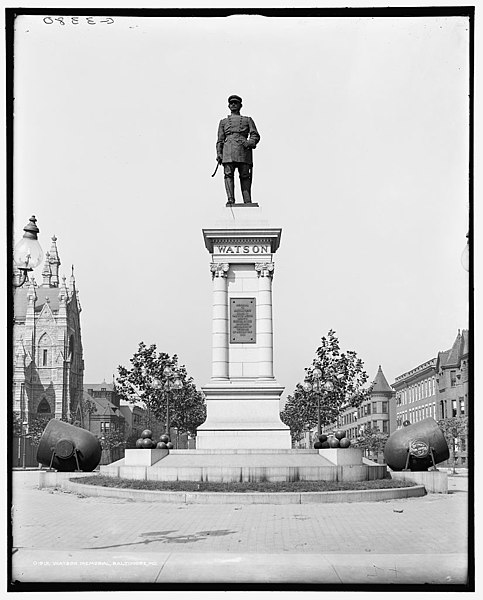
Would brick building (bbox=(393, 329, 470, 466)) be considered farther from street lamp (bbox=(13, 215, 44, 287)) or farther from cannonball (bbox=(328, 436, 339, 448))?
street lamp (bbox=(13, 215, 44, 287))

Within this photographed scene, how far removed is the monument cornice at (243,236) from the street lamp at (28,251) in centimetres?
1301

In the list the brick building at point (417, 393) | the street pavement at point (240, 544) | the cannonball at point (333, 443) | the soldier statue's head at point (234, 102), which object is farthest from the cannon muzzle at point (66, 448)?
the brick building at point (417, 393)

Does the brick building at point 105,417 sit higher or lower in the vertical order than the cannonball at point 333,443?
lower

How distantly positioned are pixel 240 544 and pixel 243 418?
1077cm

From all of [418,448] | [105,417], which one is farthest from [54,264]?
[418,448]

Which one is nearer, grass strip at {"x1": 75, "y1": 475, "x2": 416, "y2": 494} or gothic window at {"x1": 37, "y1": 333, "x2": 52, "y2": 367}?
grass strip at {"x1": 75, "y1": 475, "x2": 416, "y2": 494}

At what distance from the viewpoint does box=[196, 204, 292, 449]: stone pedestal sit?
21.5 m

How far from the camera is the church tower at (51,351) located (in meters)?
78.8

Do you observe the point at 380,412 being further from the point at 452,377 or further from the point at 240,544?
the point at 240,544

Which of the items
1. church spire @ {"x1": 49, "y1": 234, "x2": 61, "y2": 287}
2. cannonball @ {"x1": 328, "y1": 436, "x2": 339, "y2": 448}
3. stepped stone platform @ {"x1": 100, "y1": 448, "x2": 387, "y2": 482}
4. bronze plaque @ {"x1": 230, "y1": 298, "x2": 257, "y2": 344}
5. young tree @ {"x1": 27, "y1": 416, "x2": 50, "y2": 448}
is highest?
church spire @ {"x1": 49, "y1": 234, "x2": 61, "y2": 287}

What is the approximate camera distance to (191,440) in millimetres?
74938

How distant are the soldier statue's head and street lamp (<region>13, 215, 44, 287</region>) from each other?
14.2 metres

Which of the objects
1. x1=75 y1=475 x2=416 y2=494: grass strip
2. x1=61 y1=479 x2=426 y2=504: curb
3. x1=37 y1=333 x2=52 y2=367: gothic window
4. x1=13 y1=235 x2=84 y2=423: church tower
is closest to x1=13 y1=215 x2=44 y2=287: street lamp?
x1=61 y1=479 x2=426 y2=504: curb

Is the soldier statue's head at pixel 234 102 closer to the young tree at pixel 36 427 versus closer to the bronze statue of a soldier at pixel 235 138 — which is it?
the bronze statue of a soldier at pixel 235 138
